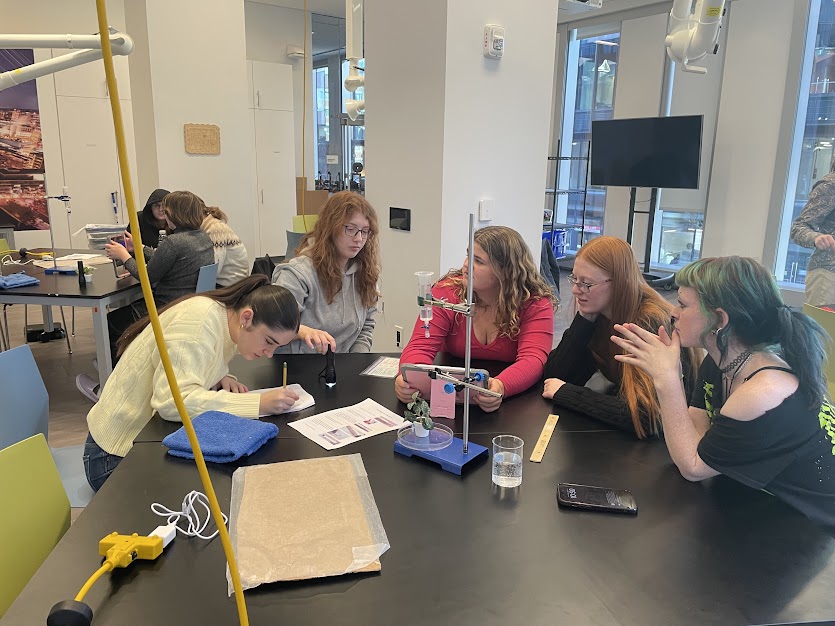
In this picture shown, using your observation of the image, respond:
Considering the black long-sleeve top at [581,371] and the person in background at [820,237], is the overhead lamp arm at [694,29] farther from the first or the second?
the black long-sleeve top at [581,371]

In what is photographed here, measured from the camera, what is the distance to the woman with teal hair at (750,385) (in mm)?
1312

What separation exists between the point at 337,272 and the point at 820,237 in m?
2.57

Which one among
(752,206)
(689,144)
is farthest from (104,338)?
(752,206)

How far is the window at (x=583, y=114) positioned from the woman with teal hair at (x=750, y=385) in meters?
6.63

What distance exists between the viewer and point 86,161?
6457 millimetres

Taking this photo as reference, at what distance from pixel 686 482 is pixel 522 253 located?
994 mm

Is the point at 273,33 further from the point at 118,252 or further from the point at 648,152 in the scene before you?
the point at 118,252

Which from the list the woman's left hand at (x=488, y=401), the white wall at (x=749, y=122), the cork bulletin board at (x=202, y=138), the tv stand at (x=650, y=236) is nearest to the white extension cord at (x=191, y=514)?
the woman's left hand at (x=488, y=401)

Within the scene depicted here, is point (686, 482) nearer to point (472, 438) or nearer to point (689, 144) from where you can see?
point (472, 438)

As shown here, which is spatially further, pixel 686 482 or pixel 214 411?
pixel 214 411

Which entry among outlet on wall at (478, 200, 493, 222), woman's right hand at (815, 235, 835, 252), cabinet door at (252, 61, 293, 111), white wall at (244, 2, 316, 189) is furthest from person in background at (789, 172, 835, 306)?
cabinet door at (252, 61, 293, 111)

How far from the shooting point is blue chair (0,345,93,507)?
1.90 m

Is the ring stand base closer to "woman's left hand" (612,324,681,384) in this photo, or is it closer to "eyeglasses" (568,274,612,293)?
"woman's left hand" (612,324,681,384)

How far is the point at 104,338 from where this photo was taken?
3.33 meters
